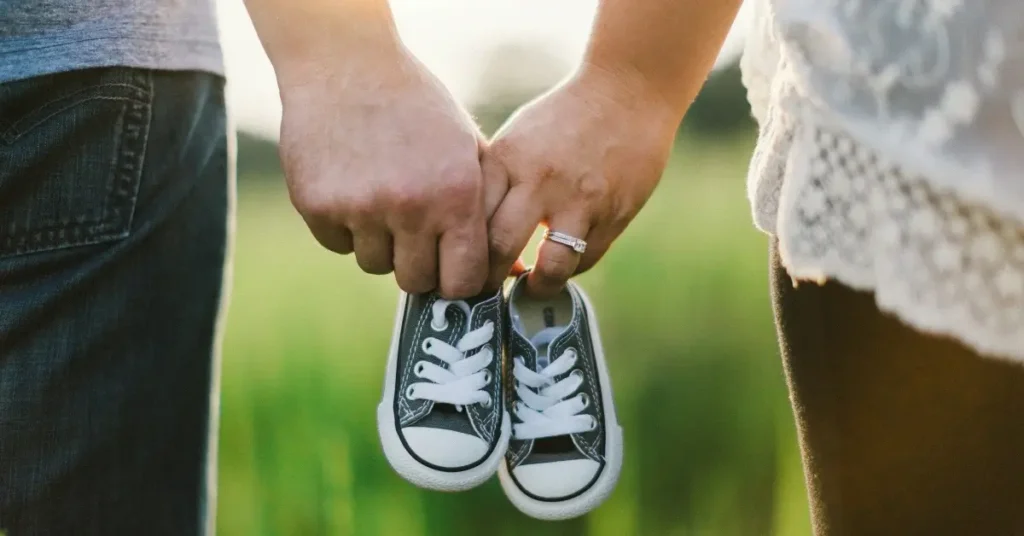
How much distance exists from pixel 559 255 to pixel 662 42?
0.89ft

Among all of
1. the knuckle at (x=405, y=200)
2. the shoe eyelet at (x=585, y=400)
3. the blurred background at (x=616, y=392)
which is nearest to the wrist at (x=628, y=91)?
the knuckle at (x=405, y=200)

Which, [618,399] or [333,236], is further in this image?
[618,399]

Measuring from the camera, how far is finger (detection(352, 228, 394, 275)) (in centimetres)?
82

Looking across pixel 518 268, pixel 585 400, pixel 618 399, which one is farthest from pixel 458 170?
pixel 618 399

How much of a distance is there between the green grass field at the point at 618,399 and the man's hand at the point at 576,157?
1.30 m

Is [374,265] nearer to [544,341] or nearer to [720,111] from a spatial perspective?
[544,341]

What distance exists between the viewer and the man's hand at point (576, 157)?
86 cm

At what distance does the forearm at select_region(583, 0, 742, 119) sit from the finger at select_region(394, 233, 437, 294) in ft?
0.93

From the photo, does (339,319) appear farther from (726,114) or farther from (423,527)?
(726,114)

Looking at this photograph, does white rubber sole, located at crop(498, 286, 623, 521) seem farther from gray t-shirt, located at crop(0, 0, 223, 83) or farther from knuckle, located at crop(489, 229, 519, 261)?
gray t-shirt, located at crop(0, 0, 223, 83)

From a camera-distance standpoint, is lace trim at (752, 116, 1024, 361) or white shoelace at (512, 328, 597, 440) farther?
white shoelace at (512, 328, 597, 440)

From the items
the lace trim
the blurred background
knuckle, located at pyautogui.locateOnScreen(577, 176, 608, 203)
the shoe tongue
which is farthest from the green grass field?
the lace trim

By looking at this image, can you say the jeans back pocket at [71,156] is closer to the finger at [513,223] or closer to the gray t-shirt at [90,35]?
the gray t-shirt at [90,35]

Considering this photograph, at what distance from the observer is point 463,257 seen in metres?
0.84
